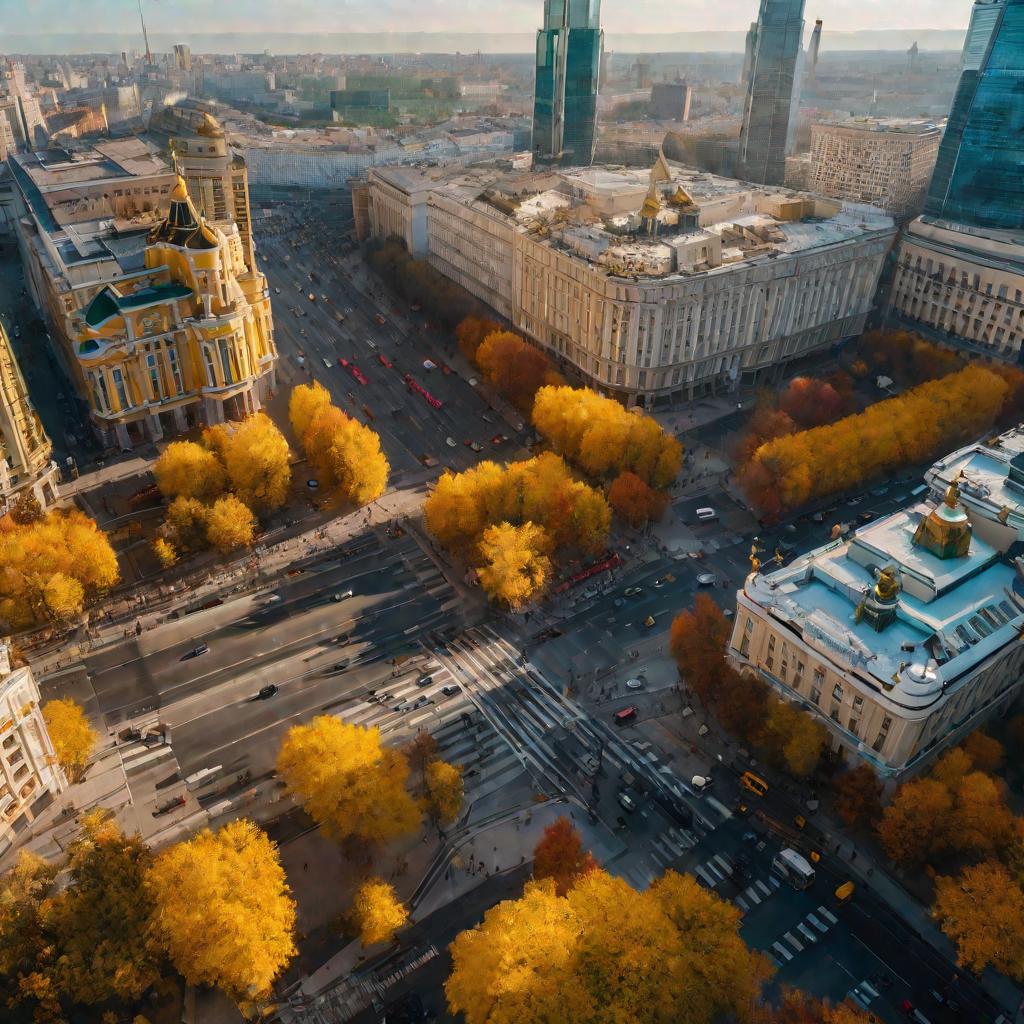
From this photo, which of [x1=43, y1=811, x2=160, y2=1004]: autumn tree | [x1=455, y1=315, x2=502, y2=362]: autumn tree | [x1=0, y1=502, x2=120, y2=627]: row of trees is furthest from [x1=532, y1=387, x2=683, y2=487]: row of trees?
[x1=43, y1=811, x2=160, y2=1004]: autumn tree

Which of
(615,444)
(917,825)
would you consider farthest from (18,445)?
(917,825)

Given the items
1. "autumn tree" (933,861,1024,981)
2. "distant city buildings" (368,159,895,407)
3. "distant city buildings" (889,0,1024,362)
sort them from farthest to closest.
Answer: "distant city buildings" (889,0,1024,362) < "distant city buildings" (368,159,895,407) < "autumn tree" (933,861,1024,981)

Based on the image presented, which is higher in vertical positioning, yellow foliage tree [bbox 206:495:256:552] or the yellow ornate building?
the yellow ornate building

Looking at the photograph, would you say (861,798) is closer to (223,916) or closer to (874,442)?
(223,916)

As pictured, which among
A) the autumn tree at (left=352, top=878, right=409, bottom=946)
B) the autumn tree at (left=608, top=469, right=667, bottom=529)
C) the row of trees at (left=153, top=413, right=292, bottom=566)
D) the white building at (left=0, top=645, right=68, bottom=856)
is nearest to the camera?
the autumn tree at (left=352, top=878, right=409, bottom=946)

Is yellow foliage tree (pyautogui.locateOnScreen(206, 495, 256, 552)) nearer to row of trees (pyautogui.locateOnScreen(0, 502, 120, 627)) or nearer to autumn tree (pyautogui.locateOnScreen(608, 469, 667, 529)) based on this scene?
row of trees (pyautogui.locateOnScreen(0, 502, 120, 627))

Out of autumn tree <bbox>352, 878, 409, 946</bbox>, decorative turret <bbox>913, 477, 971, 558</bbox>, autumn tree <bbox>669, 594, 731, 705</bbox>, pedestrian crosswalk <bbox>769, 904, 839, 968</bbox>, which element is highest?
decorative turret <bbox>913, 477, 971, 558</bbox>

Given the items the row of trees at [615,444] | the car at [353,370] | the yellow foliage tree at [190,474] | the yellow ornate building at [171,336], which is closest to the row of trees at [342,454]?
the yellow foliage tree at [190,474]

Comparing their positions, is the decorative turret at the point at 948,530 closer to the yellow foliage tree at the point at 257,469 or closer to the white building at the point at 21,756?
the yellow foliage tree at the point at 257,469
